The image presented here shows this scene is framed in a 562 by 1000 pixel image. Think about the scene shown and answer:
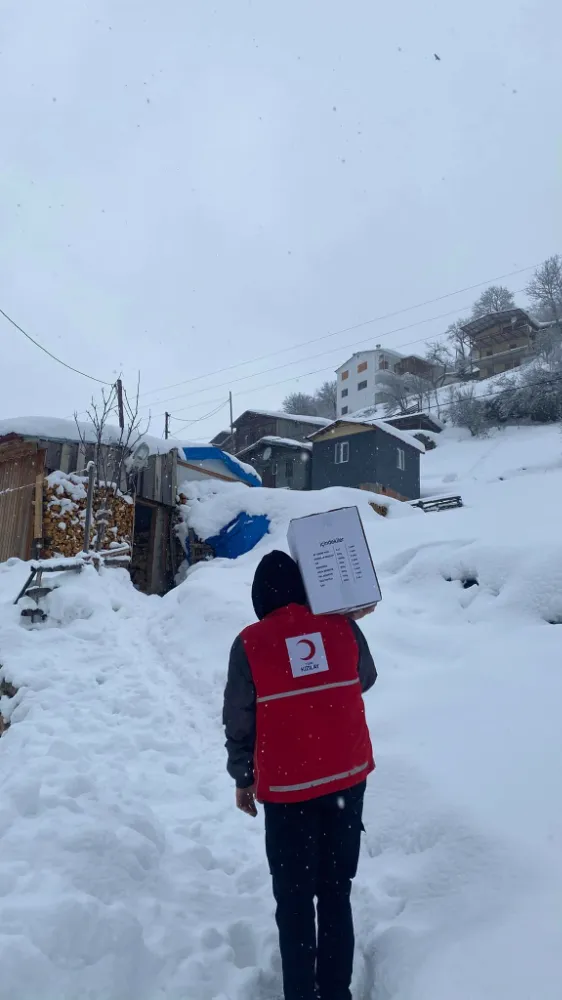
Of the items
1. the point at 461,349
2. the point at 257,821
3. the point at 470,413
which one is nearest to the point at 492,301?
the point at 461,349

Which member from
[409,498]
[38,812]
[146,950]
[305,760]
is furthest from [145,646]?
[409,498]

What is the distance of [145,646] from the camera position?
7898mm

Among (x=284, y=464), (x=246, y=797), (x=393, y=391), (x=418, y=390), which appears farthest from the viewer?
(x=393, y=391)

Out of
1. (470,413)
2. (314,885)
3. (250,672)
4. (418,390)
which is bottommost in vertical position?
(314,885)

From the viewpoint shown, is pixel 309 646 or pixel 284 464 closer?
pixel 309 646

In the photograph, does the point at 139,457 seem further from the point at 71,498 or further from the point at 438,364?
the point at 438,364

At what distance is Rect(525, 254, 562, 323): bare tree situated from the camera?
50250 millimetres

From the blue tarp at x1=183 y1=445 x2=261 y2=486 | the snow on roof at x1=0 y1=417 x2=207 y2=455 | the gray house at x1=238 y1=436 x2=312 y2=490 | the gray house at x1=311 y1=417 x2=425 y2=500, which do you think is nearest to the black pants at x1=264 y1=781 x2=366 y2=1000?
the snow on roof at x1=0 y1=417 x2=207 y2=455

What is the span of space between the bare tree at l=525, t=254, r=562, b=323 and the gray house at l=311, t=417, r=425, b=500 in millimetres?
28936

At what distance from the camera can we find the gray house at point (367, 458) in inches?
1112

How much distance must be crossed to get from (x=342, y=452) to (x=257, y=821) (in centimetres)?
2649

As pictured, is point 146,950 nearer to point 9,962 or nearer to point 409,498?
point 9,962

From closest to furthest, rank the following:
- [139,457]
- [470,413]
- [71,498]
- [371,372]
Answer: [71,498], [139,457], [470,413], [371,372]

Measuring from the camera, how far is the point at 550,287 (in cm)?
5069
